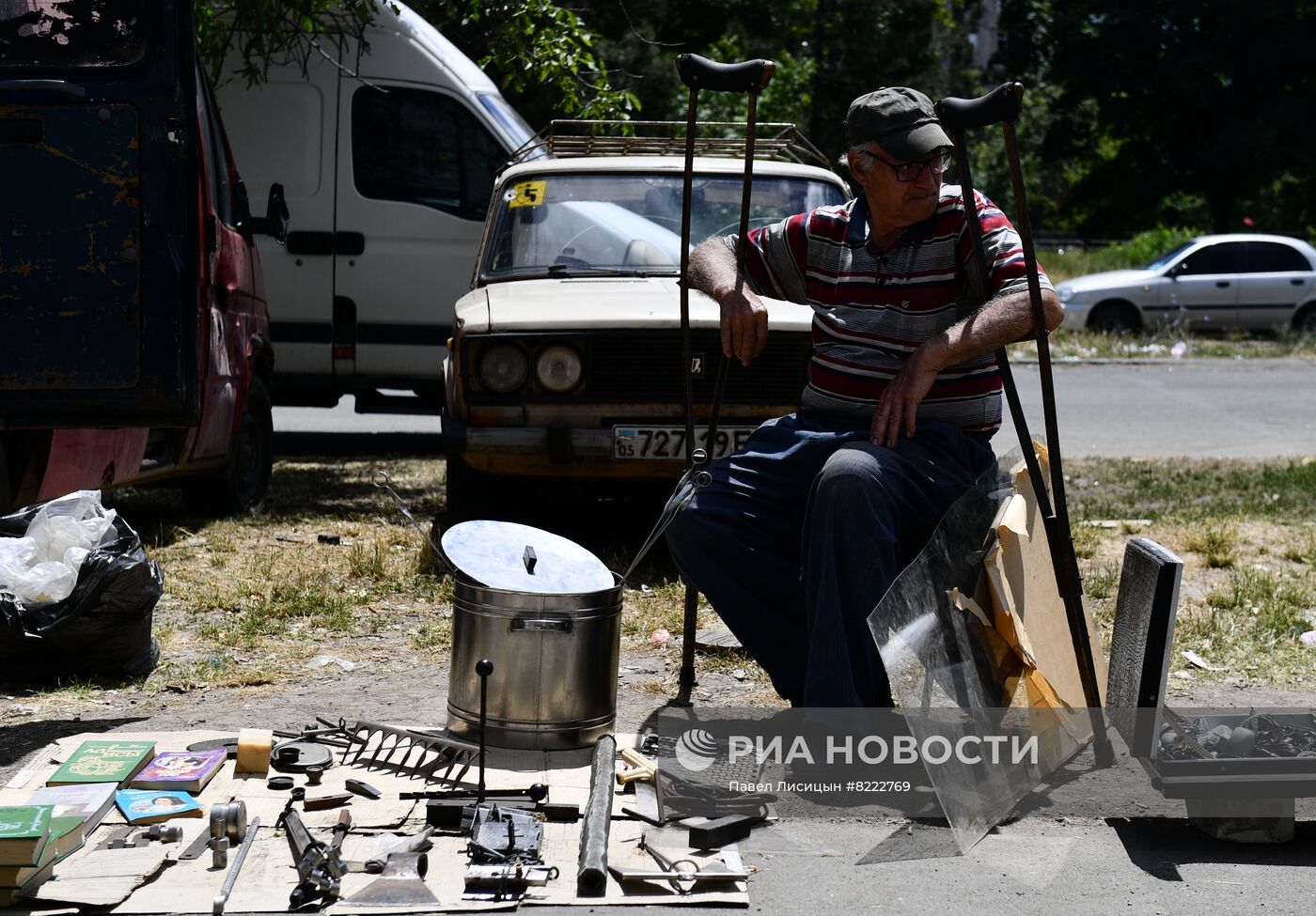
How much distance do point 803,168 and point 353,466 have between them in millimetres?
3858

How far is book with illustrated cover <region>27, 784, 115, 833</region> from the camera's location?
3.43 meters

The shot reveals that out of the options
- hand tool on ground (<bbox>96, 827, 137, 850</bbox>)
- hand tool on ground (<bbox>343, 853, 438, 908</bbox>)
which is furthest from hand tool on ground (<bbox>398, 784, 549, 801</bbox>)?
hand tool on ground (<bbox>96, 827, 137, 850</bbox>)

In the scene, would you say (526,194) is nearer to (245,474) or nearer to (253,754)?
(245,474)

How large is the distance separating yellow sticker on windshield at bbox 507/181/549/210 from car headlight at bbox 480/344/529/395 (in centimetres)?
120

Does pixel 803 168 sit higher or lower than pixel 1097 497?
higher

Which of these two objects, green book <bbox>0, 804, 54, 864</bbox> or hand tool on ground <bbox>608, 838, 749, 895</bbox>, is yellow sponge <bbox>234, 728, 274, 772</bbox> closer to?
green book <bbox>0, 804, 54, 864</bbox>

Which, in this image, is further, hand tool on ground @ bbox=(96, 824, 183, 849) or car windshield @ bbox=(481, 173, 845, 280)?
car windshield @ bbox=(481, 173, 845, 280)

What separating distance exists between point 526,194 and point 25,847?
4.77m

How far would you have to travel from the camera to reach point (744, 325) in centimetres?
407

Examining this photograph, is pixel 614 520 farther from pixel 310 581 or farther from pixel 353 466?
pixel 353 466

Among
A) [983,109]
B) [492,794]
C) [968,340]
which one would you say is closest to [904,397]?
[968,340]

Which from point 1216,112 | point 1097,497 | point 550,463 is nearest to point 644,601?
point 550,463

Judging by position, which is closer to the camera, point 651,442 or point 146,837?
point 146,837

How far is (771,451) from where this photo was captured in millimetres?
4203
